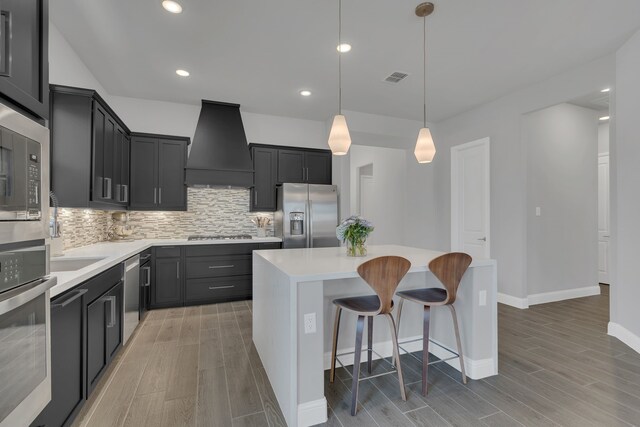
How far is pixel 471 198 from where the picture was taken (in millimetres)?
4840

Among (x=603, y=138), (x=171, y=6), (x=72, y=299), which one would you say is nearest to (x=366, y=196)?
(x=603, y=138)

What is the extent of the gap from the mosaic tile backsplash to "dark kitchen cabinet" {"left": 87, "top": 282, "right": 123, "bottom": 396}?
178 cm

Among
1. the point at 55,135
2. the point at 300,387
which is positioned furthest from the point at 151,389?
the point at 55,135

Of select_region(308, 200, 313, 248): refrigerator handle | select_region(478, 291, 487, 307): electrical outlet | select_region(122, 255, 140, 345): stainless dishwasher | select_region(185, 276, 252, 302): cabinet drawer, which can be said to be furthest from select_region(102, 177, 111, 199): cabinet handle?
select_region(478, 291, 487, 307): electrical outlet

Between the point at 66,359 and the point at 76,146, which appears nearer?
the point at 66,359

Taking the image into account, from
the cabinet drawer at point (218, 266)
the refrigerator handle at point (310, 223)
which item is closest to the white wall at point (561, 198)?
the refrigerator handle at point (310, 223)

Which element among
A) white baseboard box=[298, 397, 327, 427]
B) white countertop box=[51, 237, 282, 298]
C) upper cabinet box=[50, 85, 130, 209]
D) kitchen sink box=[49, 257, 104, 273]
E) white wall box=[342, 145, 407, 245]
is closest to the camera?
white countertop box=[51, 237, 282, 298]

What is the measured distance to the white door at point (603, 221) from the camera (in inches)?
209

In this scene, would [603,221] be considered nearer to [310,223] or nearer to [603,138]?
[603,138]

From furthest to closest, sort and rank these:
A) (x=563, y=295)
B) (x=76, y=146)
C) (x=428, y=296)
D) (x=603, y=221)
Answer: (x=603, y=221)
(x=563, y=295)
(x=76, y=146)
(x=428, y=296)

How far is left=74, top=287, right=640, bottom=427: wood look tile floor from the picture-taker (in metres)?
1.89

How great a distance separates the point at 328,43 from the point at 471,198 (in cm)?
326

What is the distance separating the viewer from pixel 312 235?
4758 mm

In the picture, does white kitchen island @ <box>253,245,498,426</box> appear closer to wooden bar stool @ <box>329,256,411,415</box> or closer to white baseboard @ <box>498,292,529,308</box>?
wooden bar stool @ <box>329,256,411,415</box>
